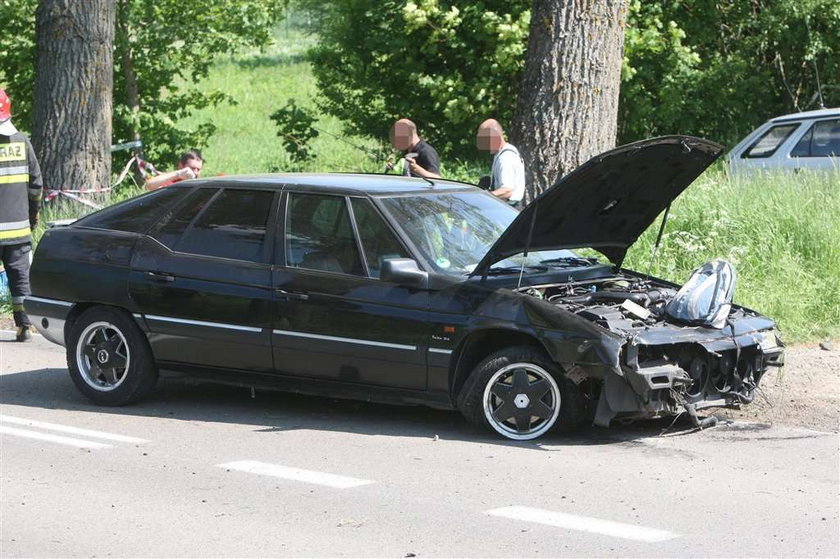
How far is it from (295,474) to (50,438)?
6.19ft

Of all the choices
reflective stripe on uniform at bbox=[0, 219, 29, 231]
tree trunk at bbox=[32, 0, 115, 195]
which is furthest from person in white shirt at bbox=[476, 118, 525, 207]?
tree trunk at bbox=[32, 0, 115, 195]

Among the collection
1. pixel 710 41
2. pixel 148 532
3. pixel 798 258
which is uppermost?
pixel 710 41

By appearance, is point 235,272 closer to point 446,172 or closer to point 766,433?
point 766,433

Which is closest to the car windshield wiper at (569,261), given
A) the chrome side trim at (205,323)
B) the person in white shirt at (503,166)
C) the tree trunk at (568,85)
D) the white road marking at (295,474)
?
the chrome side trim at (205,323)

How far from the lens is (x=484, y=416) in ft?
24.7

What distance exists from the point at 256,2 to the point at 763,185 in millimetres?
11346

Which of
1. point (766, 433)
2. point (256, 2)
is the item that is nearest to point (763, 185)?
point (766, 433)

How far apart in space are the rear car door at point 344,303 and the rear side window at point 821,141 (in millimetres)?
9989

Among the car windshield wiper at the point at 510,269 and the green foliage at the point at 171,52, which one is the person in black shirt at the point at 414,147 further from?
the green foliage at the point at 171,52

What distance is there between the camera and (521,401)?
293 inches

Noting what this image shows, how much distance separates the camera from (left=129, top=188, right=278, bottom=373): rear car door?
812cm

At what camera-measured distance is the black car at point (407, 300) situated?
7359 millimetres

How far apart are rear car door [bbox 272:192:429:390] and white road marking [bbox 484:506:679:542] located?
1697 mm

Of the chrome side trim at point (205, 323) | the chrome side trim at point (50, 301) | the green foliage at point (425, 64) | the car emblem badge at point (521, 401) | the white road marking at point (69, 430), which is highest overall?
the green foliage at point (425, 64)
